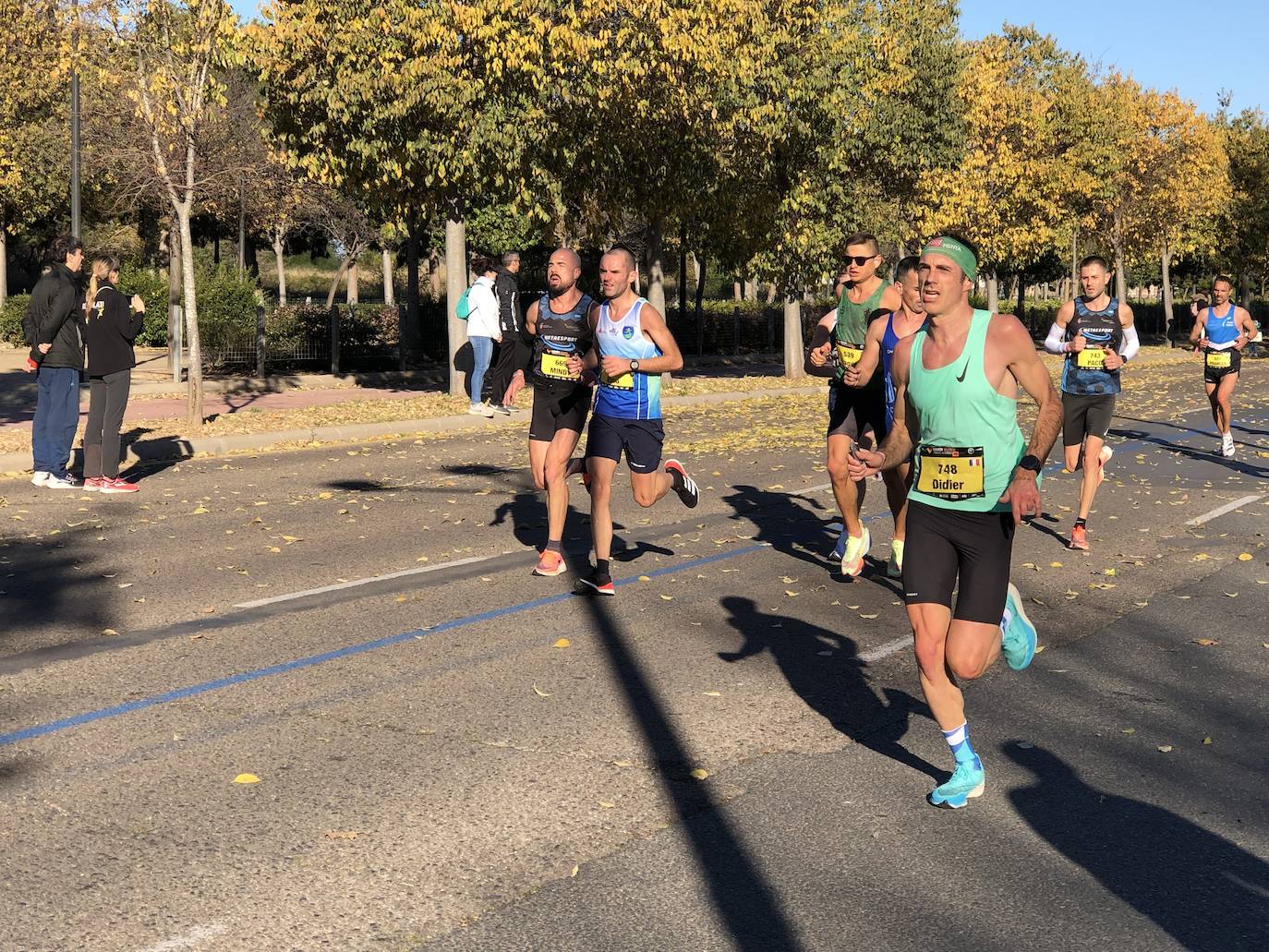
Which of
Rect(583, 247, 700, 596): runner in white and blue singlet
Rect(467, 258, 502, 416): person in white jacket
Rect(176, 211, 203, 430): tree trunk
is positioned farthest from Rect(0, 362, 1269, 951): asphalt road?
Rect(467, 258, 502, 416): person in white jacket

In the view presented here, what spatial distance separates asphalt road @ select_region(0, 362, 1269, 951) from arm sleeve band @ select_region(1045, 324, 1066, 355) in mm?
1385

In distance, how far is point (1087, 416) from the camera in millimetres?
10766

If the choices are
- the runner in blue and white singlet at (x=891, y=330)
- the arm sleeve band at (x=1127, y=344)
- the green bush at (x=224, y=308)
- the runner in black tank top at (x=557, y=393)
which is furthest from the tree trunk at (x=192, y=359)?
the runner in blue and white singlet at (x=891, y=330)

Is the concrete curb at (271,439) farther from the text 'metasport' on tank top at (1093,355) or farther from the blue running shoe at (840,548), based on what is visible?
the text 'metasport' on tank top at (1093,355)

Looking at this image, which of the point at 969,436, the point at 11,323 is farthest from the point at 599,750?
the point at 11,323

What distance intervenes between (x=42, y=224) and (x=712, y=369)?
26557mm

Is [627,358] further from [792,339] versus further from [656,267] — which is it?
[792,339]

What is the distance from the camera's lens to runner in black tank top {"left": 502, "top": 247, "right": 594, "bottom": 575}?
8797mm

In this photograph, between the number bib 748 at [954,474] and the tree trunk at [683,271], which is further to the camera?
the tree trunk at [683,271]

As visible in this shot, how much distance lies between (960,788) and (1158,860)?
2.26 feet

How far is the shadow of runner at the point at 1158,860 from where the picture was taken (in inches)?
162

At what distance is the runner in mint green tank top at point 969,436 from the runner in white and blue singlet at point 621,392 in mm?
3235

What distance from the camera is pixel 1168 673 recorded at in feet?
22.6

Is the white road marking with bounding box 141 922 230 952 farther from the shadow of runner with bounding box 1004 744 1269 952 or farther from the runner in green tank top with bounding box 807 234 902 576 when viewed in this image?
the runner in green tank top with bounding box 807 234 902 576
